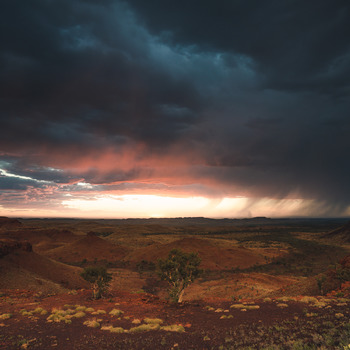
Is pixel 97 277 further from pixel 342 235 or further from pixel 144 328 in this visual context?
pixel 342 235

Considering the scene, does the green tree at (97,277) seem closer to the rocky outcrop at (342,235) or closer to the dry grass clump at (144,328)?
the dry grass clump at (144,328)

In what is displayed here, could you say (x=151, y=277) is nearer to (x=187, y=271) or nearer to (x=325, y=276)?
(x=187, y=271)

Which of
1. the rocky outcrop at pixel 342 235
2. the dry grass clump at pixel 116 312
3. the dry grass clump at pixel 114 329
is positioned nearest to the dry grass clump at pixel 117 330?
the dry grass clump at pixel 114 329

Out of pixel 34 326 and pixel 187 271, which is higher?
pixel 187 271

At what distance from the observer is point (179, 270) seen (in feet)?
80.5

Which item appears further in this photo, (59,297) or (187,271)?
(59,297)

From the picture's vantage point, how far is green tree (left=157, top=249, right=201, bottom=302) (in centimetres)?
2395

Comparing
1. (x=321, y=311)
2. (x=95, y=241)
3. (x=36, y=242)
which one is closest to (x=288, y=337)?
(x=321, y=311)

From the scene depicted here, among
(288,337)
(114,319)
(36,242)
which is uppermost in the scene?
(288,337)

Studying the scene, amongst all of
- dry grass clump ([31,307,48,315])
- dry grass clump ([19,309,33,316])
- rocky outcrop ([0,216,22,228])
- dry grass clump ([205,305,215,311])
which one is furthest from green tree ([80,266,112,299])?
rocky outcrop ([0,216,22,228])

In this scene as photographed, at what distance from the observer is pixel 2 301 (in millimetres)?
23234

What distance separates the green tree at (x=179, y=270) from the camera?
23953 millimetres

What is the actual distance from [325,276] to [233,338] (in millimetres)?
17083

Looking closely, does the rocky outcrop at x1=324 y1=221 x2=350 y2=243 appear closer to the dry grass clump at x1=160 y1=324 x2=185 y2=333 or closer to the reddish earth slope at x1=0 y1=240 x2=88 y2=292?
the reddish earth slope at x1=0 y1=240 x2=88 y2=292
